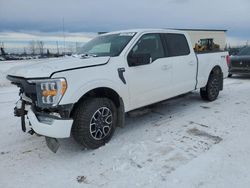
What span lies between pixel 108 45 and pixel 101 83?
3.91 feet

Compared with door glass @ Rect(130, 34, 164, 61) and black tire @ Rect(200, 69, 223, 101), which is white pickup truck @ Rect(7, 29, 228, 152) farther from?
black tire @ Rect(200, 69, 223, 101)

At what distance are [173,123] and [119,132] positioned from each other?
1.17m

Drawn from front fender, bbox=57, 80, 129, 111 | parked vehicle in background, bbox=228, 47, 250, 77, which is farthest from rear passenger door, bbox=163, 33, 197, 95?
parked vehicle in background, bbox=228, 47, 250, 77

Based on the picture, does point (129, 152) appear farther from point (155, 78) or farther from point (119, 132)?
point (155, 78)

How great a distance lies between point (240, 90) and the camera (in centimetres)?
814

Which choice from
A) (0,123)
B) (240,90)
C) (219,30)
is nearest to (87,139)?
(0,123)

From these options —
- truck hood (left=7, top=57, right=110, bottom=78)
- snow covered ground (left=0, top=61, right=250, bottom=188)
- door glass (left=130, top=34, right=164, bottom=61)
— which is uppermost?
door glass (left=130, top=34, right=164, bottom=61)

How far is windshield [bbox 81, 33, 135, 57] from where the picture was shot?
4242mm

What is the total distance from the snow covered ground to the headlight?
3.08 feet

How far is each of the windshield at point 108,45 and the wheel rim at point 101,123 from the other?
1.02 metres

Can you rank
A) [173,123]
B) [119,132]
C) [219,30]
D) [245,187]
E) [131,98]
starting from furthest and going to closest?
1. [219,30]
2. [173,123]
3. [119,132]
4. [131,98]
5. [245,187]

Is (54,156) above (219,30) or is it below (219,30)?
below

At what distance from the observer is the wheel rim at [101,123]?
3.65 metres

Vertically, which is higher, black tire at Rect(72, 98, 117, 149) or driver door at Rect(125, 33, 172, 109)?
driver door at Rect(125, 33, 172, 109)
